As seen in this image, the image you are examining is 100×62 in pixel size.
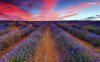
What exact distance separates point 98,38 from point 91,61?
7.17 metres

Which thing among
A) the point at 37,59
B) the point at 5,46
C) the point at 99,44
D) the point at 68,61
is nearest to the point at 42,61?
the point at 37,59

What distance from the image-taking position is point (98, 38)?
1184 cm

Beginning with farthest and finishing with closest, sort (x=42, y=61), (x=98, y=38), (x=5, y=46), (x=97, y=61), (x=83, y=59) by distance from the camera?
1. (x=98, y=38)
2. (x=5, y=46)
3. (x=42, y=61)
4. (x=83, y=59)
5. (x=97, y=61)

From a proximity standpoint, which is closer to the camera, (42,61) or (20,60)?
(20,60)

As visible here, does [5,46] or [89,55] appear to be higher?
[89,55]

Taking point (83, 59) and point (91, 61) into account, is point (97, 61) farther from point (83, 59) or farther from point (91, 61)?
point (83, 59)

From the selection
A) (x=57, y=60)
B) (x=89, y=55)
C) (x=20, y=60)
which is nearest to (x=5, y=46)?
(x=57, y=60)

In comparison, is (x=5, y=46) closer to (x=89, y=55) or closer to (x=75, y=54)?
(x=75, y=54)

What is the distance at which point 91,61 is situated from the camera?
16.3 ft

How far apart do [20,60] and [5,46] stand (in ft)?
17.0

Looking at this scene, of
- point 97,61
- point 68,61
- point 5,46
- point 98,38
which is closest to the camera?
point 97,61

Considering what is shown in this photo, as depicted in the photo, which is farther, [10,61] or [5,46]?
[5,46]

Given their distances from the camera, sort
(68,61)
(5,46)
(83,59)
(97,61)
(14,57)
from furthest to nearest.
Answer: (5,46), (68,61), (14,57), (83,59), (97,61)

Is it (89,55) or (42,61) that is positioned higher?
(89,55)
